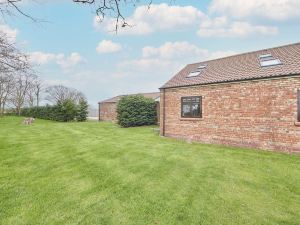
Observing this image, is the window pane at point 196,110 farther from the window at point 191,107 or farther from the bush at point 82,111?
the bush at point 82,111

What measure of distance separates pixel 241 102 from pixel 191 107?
3296 millimetres

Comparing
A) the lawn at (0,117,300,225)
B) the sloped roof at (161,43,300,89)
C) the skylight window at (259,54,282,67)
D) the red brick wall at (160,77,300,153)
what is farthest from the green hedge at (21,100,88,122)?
the skylight window at (259,54,282,67)

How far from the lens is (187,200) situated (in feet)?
17.2

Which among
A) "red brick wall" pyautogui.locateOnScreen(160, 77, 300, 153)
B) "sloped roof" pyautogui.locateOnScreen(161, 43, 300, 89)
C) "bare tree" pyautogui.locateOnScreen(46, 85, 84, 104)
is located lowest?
"red brick wall" pyautogui.locateOnScreen(160, 77, 300, 153)

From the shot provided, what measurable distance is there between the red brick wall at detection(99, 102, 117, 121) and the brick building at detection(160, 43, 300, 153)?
20.3m

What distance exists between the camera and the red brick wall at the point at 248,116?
10336 millimetres

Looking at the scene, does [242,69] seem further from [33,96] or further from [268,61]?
[33,96]

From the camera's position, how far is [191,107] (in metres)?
14.4

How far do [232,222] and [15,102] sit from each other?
160ft

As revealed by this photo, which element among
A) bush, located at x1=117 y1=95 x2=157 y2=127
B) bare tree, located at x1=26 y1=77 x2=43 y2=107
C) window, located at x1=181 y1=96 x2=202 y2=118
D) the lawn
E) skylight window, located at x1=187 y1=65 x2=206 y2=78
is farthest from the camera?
bare tree, located at x1=26 y1=77 x2=43 y2=107

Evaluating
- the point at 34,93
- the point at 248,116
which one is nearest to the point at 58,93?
the point at 34,93

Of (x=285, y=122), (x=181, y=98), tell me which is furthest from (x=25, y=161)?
(x=285, y=122)

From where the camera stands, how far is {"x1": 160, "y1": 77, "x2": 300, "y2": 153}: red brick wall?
10.3 metres

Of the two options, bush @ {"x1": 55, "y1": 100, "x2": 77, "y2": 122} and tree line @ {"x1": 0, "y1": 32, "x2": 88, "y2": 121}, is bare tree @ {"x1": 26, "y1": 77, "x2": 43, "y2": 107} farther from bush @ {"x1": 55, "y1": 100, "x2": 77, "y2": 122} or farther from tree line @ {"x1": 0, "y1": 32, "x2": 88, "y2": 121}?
bush @ {"x1": 55, "y1": 100, "x2": 77, "y2": 122}
